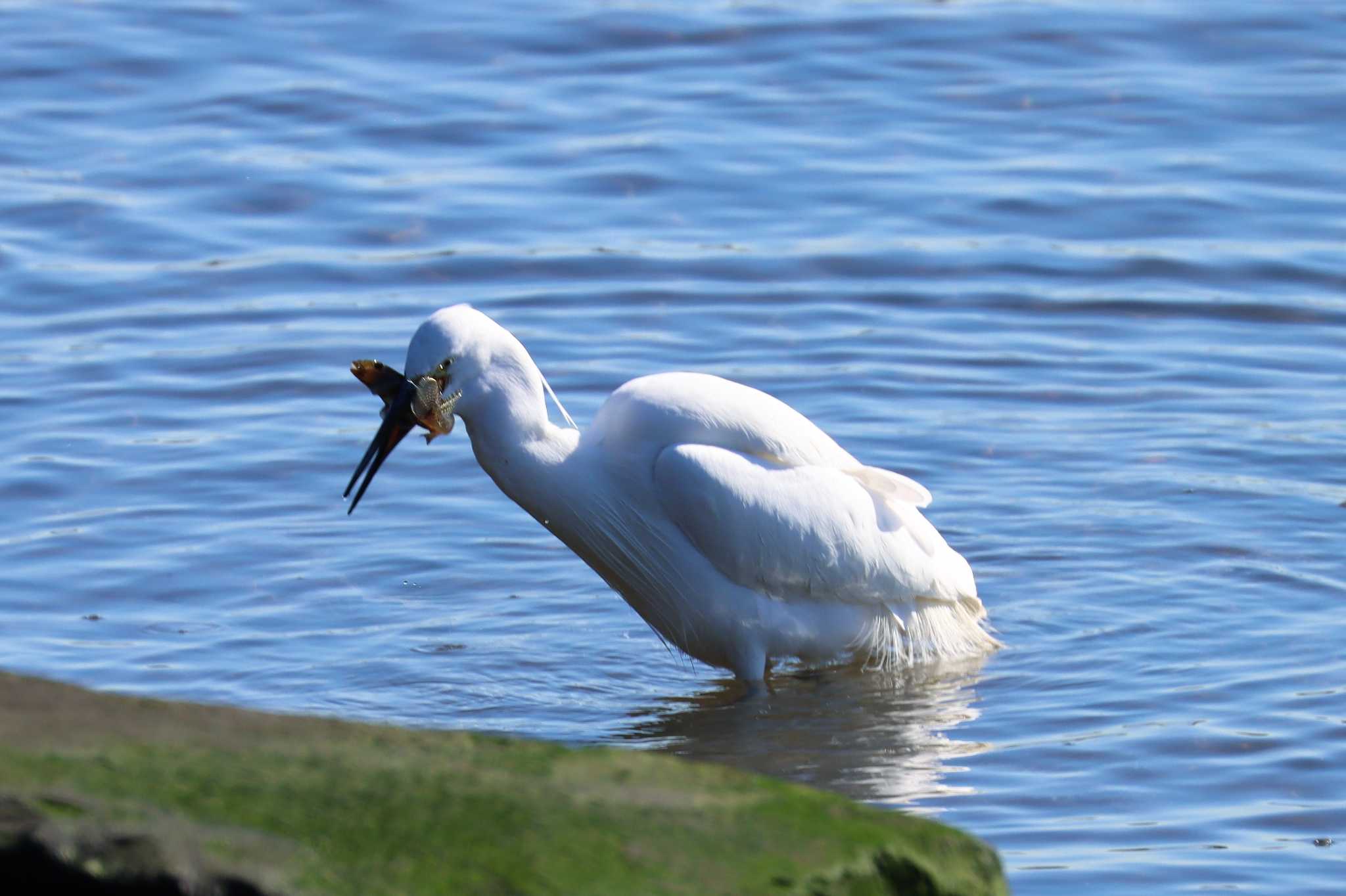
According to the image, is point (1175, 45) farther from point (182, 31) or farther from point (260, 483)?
point (260, 483)

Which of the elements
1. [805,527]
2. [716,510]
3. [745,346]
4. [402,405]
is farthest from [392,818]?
[745,346]

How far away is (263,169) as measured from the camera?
39.5 ft

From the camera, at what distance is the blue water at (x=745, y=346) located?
6148 mm

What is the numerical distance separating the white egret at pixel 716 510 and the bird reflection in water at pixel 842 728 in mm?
119

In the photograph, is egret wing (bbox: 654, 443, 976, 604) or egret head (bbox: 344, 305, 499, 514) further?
egret wing (bbox: 654, 443, 976, 604)

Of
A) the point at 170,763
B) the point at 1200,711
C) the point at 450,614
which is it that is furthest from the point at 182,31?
the point at 170,763

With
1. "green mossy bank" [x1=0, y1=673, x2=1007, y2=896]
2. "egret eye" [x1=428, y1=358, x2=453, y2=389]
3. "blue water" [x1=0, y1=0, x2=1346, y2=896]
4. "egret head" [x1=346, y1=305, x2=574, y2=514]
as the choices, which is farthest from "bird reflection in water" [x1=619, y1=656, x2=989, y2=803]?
"green mossy bank" [x1=0, y1=673, x2=1007, y2=896]

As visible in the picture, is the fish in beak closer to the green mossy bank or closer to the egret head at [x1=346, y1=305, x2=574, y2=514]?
the egret head at [x1=346, y1=305, x2=574, y2=514]

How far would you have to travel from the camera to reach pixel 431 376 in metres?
5.78

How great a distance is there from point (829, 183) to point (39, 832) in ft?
30.5

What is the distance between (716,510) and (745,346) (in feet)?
11.6

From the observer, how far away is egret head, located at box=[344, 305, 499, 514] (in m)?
5.76

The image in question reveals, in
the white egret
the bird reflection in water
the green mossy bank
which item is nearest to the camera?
the green mossy bank

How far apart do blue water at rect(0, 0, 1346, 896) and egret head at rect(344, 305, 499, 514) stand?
3.03ft
